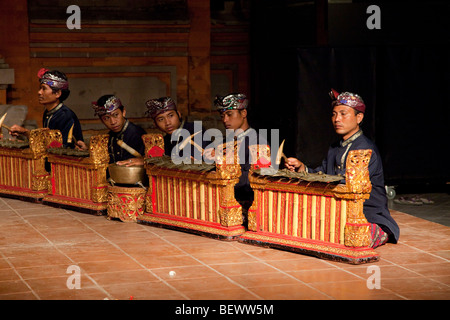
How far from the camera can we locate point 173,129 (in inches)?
290

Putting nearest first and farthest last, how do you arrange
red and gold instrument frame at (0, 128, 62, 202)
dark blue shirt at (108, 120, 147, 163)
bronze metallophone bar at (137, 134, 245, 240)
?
bronze metallophone bar at (137, 134, 245, 240)
dark blue shirt at (108, 120, 147, 163)
red and gold instrument frame at (0, 128, 62, 202)

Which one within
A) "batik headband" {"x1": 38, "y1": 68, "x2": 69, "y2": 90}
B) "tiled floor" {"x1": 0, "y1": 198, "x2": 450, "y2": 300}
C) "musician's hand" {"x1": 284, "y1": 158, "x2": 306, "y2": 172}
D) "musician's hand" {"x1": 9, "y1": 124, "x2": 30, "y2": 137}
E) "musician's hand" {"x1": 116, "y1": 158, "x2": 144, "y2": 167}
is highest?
"batik headband" {"x1": 38, "y1": 68, "x2": 69, "y2": 90}

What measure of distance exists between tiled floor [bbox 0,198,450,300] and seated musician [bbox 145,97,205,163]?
858 mm

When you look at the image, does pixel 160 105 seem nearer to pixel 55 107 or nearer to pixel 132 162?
pixel 132 162

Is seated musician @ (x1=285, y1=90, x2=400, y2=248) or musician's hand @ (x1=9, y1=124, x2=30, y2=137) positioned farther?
musician's hand @ (x1=9, y1=124, x2=30, y2=137)

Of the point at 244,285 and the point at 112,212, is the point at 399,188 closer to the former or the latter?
the point at 112,212

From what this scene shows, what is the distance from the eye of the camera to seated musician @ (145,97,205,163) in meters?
7.22

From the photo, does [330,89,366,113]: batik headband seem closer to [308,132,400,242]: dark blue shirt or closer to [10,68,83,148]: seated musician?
[308,132,400,242]: dark blue shirt

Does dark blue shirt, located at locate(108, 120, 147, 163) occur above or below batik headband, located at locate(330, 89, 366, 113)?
below

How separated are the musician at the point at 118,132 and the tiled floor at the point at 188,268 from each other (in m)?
0.87

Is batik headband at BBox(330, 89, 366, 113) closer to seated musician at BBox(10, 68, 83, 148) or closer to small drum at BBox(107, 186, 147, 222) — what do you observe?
small drum at BBox(107, 186, 147, 222)

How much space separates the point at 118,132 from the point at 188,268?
8.18 ft

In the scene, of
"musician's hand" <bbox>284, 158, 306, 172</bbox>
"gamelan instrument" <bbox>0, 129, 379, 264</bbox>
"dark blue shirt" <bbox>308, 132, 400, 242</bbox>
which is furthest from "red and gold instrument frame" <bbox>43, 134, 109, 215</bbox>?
"dark blue shirt" <bbox>308, 132, 400, 242</bbox>

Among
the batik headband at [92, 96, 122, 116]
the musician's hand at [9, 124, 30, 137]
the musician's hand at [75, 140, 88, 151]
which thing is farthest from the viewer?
the musician's hand at [9, 124, 30, 137]
